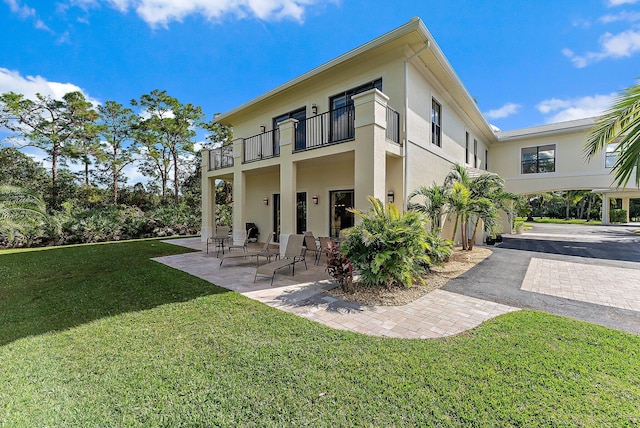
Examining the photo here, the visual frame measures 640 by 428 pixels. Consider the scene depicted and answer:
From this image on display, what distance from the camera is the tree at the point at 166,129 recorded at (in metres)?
22.8

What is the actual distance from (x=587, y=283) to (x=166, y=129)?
27744 mm

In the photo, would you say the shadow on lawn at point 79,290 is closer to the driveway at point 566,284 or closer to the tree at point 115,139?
the driveway at point 566,284

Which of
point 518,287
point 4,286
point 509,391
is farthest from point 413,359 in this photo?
point 4,286

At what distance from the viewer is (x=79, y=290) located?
5.98m

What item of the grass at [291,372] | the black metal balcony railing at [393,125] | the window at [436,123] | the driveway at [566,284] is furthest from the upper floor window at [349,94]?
the grass at [291,372]

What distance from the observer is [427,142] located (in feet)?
32.4

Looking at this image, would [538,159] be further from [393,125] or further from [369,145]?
[369,145]

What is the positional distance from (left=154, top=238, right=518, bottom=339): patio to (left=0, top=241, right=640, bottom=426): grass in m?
0.31

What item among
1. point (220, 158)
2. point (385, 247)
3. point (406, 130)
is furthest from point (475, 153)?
point (220, 158)

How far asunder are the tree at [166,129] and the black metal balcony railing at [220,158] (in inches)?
501

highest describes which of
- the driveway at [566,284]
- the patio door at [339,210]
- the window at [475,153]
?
the window at [475,153]

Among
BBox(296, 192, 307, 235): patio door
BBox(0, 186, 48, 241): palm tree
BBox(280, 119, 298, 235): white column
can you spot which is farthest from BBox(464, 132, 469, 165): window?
BBox(0, 186, 48, 241): palm tree

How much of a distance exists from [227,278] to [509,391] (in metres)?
6.15

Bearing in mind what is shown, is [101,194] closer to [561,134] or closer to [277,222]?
[277,222]
